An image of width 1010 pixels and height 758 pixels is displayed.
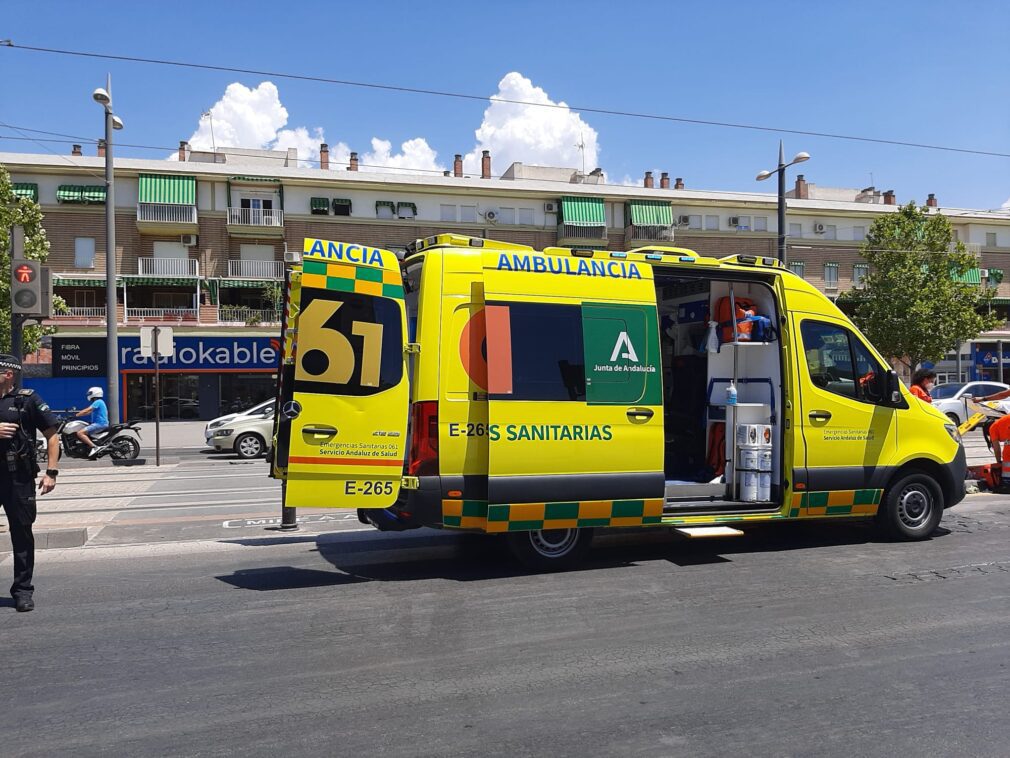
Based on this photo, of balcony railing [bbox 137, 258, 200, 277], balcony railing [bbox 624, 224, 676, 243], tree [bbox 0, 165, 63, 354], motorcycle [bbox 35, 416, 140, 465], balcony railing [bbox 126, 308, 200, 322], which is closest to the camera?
motorcycle [bbox 35, 416, 140, 465]

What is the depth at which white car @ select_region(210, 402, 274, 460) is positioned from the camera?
18.8m

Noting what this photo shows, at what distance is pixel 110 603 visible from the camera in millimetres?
5848

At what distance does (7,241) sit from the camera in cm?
2286

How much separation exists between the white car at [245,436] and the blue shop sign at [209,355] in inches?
700

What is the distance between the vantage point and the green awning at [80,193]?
36.6 meters

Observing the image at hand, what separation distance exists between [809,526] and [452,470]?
178 inches

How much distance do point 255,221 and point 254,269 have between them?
7.69ft

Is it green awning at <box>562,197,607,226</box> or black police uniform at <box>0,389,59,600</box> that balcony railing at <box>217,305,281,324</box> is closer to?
green awning at <box>562,197,607,226</box>

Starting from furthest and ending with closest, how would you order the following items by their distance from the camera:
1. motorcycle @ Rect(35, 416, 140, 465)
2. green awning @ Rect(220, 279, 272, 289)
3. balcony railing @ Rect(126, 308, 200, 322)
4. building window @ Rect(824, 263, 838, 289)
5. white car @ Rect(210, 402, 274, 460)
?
1. building window @ Rect(824, 263, 838, 289)
2. green awning @ Rect(220, 279, 272, 289)
3. balcony railing @ Rect(126, 308, 200, 322)
4. white car @ Rect(210, 402, 274, 460)
5. motorcycle @ Rect(35, 416, 140, 465)

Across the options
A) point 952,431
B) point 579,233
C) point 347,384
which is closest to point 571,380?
point 347,384

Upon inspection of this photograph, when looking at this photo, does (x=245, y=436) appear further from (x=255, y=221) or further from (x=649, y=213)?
(x=649, y=213)

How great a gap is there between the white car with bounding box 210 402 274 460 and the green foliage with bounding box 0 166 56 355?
28.8 ft

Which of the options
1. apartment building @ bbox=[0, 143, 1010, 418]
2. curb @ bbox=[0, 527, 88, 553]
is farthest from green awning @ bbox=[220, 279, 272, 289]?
curb @ bbox=[0, 527, 88, 553]

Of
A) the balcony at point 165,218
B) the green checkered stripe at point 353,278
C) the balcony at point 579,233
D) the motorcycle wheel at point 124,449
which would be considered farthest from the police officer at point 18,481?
the balcony at point 579,233
